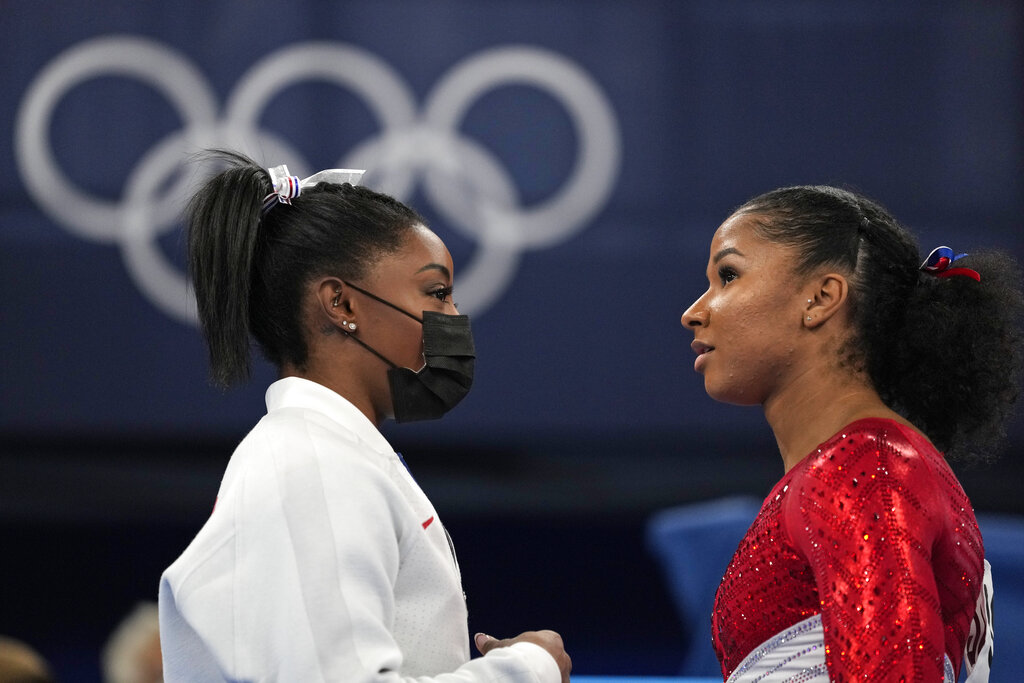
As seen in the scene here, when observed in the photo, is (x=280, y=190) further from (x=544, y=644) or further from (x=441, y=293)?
(x=544, y=644)

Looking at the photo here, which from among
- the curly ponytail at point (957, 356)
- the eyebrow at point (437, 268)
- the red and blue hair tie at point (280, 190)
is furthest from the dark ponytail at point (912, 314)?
the red and blue hair tie at point (280, 190)

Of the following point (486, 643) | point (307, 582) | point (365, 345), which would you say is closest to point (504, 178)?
point (365, 345)

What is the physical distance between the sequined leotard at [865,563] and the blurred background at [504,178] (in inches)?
131

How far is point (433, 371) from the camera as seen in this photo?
6.70 feet

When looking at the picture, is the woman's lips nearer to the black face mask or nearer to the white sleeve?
the black face mask

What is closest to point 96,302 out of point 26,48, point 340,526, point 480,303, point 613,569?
point 26,48

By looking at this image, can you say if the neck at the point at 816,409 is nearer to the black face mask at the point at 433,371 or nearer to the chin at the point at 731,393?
the chin at the point at 731,393

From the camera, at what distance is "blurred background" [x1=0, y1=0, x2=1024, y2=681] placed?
515 centimetres

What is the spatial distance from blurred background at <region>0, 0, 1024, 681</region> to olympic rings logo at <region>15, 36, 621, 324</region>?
10mm

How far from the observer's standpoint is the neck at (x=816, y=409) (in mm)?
1886

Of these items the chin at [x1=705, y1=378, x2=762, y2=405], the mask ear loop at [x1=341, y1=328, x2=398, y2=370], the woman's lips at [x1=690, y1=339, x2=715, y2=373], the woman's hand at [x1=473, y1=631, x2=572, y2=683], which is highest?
the mask ear loop at [x1=341, y1=328, x2=398, y2=370]

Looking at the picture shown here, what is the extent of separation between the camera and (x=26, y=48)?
5195 millimetres

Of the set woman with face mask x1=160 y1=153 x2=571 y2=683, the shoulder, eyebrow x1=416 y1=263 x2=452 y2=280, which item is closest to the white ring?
woman with face mask x1=160 y1=153 x2=571 y2=683

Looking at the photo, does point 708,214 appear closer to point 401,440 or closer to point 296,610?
point 401,440
